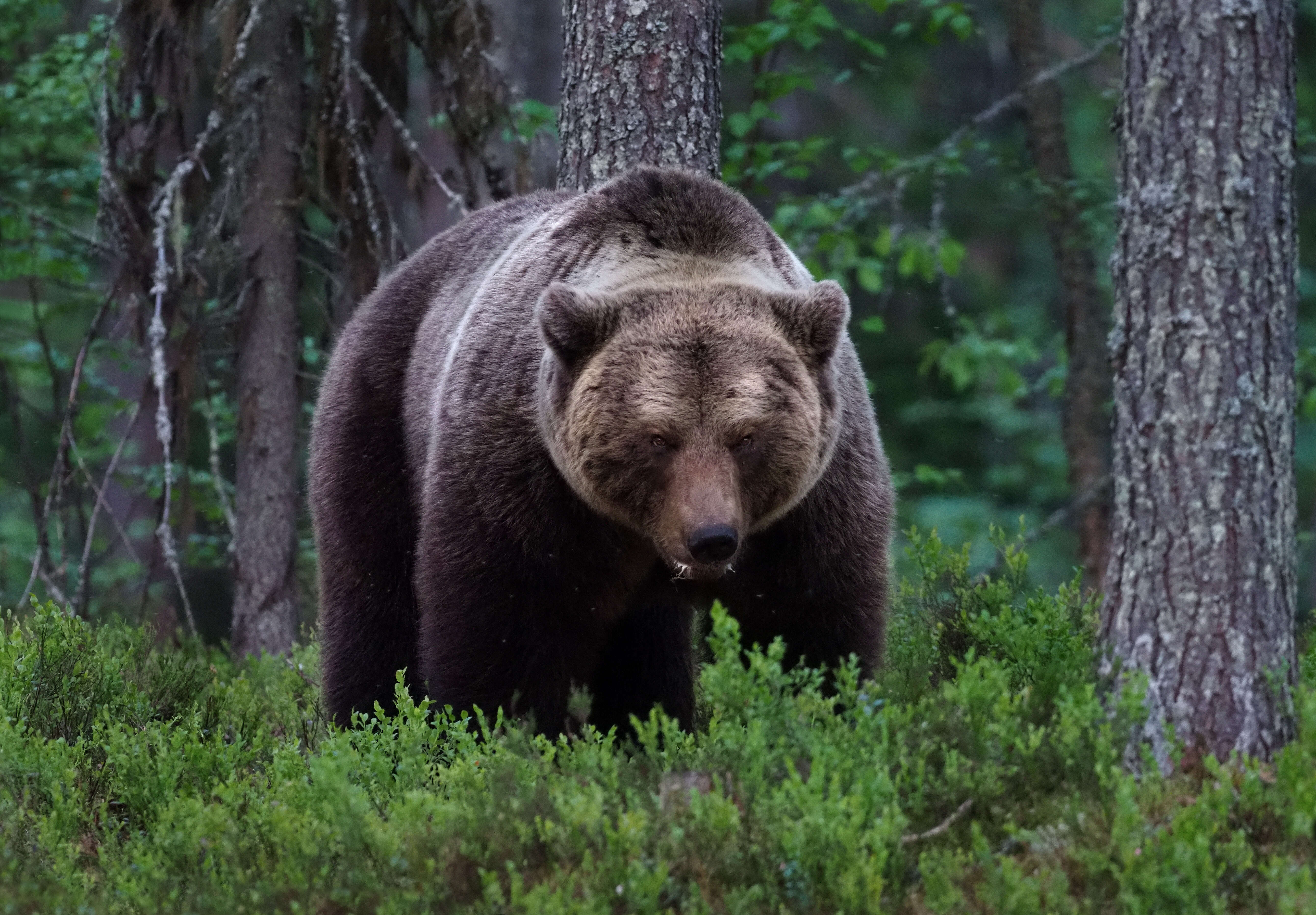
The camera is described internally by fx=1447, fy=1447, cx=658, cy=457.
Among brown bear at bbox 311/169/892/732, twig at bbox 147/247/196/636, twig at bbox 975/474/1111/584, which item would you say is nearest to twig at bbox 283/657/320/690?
twig at bbox 147/247/196/636

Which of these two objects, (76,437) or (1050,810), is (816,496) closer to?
A: (1050,810)

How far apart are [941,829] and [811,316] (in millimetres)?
1736

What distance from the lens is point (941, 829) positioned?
3.43 m

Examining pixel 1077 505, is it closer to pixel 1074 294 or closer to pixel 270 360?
pixel 1074 294

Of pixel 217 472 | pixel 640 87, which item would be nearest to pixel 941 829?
pixel 640 87

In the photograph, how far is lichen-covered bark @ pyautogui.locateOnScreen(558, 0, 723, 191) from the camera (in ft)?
20.2

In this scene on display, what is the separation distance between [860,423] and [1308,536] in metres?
5.77

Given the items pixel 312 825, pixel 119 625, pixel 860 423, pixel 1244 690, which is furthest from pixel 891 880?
pixel 119 625

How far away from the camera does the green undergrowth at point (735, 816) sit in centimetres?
309

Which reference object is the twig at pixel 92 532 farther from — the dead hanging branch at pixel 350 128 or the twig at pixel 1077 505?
the twig at pixel 1077 505

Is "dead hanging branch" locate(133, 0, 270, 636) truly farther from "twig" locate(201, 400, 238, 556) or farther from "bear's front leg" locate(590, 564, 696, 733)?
"bear's front leg" locate(590, 564, 696, 733)

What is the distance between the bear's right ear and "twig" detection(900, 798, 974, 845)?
1793 mm

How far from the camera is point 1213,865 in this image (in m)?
3.11

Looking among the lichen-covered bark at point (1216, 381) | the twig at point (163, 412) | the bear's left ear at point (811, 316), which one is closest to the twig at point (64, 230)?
the twig at point (163, 412)
